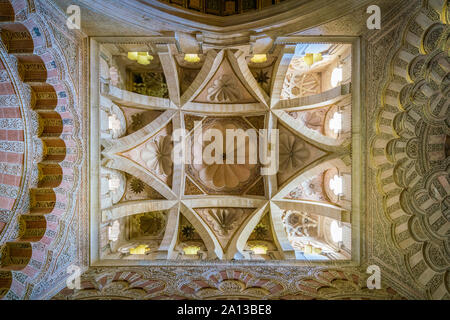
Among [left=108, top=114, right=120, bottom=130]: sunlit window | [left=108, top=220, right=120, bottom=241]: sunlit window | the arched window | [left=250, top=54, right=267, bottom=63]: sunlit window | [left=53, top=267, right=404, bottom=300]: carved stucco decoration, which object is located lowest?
[left=53, top=267, right=404, bottom=300]: carved stucco decoration

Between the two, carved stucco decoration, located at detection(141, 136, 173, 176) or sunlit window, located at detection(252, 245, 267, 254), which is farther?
carved stucco decoration, located at detection(141, 136, 173, 176)

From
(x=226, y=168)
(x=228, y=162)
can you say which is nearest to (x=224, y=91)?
(x=228, y=162)

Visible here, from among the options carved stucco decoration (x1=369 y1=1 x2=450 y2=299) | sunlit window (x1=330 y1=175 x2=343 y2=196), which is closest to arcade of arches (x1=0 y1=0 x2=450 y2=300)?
carved stucco decoration (x1=369 y1=1 x2=450 y2=299)

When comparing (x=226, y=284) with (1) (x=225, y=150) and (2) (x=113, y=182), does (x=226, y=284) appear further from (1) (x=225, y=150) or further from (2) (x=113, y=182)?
(1) (x=225, y=150)

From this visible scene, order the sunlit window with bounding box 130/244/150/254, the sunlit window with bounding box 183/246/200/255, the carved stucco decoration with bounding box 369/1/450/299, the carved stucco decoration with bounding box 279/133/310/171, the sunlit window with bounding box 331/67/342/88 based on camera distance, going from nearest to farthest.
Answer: the carved stucco decoration with bounding box 369/1/450/299 < the sunlit window with bounding box 331/67/342/88 < the sunlit window with bounding box 130/244/150/254 < the sunlit window with bounding box 183/246/200/255 < the carved stucco decoration with bounding box 279/133/310/171

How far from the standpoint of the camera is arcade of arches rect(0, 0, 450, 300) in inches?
203

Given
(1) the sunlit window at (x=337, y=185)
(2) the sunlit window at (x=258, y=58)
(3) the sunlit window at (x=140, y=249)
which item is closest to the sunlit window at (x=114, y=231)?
(3) the sunlit window at (x=140, y=249)

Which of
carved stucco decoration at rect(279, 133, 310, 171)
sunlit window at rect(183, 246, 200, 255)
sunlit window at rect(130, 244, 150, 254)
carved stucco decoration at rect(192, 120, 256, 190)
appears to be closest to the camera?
sunlit window at rect(130, 244, 150, 254)

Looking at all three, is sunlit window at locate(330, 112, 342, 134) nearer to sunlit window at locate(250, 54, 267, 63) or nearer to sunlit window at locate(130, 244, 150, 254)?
sunlit window at locate(250, 54, 267, 63)

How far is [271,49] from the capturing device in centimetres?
701

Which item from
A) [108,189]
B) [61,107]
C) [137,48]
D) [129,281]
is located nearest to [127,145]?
[108,189]

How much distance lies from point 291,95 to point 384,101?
3.44m

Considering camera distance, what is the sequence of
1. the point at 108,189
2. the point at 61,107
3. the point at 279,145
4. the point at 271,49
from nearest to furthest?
the point at 61,107 < the point at 271,49 < the point at 108,189 < the point at 279,145
